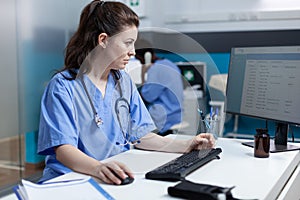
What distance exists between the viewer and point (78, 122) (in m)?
1.33

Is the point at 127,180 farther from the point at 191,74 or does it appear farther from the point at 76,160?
the point at 191,74

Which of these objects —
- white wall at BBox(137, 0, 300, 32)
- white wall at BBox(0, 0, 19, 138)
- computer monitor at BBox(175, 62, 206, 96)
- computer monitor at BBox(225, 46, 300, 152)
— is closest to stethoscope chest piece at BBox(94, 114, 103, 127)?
computer monitor at BBox(225, 46, 300, 152)

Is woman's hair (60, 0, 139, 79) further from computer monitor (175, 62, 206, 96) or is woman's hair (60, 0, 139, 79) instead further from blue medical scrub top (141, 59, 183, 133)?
computer monitor (175, 62, 206, 96)

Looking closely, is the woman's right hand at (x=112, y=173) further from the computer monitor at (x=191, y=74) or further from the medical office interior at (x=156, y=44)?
the computer monitor at (x=191, y=74)

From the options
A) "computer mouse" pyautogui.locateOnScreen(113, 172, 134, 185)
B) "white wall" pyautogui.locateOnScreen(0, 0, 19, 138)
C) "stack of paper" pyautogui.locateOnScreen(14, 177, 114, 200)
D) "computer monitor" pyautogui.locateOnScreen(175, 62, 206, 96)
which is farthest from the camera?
"computer monitor" pyautogui.locateOnScreen(175, 62, 206, 96)

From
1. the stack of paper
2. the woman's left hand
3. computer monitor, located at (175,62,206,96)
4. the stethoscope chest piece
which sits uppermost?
the stethoscope chest piece

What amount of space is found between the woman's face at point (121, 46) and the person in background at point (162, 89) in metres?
0.63

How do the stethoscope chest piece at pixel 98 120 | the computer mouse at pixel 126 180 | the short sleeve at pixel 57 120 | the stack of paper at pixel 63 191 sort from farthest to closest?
the stethoscope chest piece at pixel 98 120
the short sleeve at pixel 57 120
the computer mouse at pixel 126 180
the stack of paper at pixel 63 191

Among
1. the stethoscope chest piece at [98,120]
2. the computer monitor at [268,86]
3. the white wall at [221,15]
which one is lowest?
the stethoscope chest piece at [98,120]

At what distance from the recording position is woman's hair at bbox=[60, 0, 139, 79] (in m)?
1.36

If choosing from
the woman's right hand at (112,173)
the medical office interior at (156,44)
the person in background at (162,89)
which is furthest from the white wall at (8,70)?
the woman's right hand at (112,173)

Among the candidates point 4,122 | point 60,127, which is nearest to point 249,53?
point 60,127

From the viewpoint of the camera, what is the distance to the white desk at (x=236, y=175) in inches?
38.3

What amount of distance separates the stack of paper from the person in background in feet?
3.45
